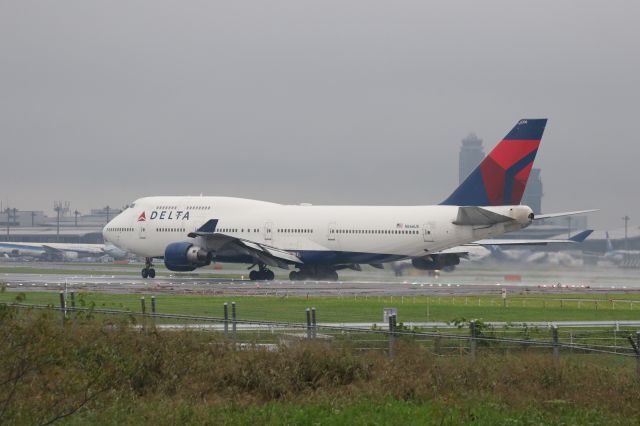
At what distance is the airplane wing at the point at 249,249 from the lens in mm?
66812

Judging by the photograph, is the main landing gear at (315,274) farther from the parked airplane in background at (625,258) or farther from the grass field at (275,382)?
the grass field at (275,382)

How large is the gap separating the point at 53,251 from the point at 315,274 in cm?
7951

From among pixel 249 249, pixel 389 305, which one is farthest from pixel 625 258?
pixel 389 305

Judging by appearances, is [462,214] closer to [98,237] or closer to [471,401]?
[471,401]

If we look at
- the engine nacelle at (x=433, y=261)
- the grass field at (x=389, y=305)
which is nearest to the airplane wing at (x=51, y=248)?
the engine nacelle at (x=433, y=261)

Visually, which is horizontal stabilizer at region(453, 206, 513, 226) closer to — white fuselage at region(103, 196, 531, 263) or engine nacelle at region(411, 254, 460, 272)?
white fuselage at region(103, 196, 531, 263)

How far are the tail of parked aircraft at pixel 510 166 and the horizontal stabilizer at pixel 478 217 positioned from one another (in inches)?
63.5

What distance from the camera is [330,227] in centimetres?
6681

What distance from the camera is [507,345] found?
2538 centimetres

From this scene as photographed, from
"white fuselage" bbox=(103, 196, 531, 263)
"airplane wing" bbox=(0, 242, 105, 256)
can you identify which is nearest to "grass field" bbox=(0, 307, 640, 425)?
"white fuselage" bbox=(103, 196, 531, 263)

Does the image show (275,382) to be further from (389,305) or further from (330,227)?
(330,227)

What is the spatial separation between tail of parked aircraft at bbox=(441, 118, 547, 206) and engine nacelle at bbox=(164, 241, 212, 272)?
1733cm

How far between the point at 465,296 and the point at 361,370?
29.7m

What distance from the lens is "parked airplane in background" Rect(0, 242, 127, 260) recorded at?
139250 mm
